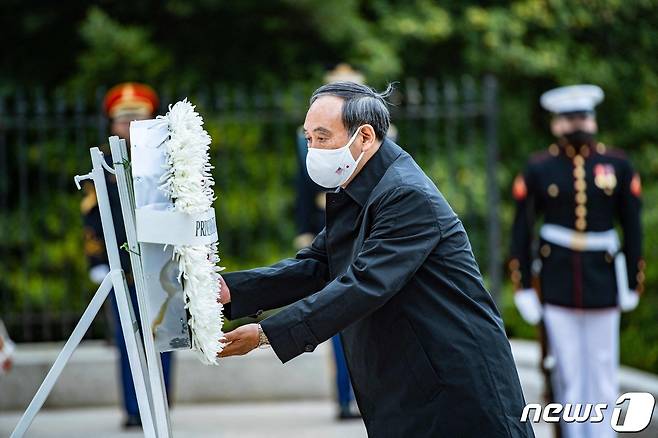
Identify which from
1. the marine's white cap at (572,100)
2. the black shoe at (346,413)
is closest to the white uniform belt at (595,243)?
the marine's white cap at (572,100)

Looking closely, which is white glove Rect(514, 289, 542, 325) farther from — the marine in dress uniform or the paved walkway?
the paved walkway

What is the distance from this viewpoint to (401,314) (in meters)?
3.44

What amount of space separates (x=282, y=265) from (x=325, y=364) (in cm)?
438

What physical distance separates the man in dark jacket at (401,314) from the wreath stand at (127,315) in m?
0.24

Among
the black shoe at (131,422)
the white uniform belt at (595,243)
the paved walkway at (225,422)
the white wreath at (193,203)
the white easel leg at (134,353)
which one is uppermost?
the white wreath at (193,203)

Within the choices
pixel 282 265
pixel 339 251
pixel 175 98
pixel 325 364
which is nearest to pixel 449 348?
pixel 339 251

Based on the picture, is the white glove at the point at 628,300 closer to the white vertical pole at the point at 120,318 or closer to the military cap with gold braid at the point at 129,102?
the military cap with gold braid at the point at 129,102

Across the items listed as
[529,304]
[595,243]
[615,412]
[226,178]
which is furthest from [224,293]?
[226,178]

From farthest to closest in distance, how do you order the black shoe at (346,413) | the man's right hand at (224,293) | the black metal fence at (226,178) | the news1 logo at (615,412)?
the black metal fence at (226,178) → the black shoe at (346,413) → the news1 logo at (615,412) → the man's right hand at (224,293)

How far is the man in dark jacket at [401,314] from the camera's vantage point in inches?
133

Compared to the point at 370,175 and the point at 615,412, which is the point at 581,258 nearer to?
the point at 615,412

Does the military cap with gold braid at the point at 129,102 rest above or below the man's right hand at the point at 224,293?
above

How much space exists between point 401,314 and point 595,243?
3540 mm

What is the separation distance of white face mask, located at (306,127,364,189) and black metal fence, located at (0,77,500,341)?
15.9 ft
